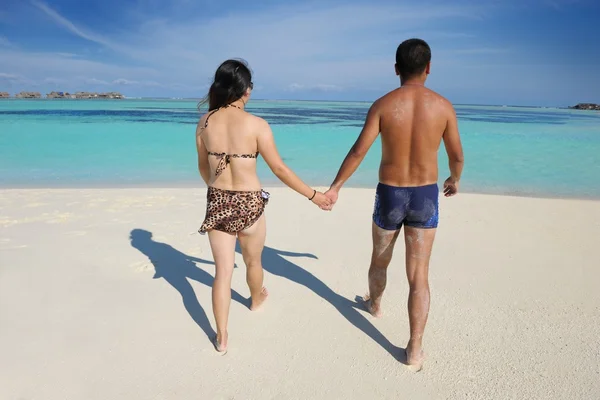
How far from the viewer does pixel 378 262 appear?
301cm

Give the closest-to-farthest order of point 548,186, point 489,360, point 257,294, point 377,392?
point 377,392 < point 489,360 < point 257,294 < point 548,186

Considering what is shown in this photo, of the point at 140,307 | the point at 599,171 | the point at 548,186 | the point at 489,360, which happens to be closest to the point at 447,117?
the point at 489,360

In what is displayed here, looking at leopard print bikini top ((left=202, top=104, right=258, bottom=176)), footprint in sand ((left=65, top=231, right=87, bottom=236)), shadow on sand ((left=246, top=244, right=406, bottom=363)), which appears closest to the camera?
leopard print bikini top ((left=202, top=104, right=258, bottom=176))

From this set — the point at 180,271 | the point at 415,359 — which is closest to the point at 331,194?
the point at 415,359

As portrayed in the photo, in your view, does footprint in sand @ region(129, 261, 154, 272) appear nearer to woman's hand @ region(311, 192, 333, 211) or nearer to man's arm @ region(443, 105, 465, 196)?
woman's hand @ region(311, 192, 333, 211)

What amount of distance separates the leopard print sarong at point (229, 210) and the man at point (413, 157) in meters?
0.72

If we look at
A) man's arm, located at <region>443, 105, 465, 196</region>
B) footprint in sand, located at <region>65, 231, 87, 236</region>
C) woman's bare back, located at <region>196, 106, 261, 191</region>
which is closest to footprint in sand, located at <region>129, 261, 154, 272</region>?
footprint in sand, located at <region>65, 231, 87, 236</region>

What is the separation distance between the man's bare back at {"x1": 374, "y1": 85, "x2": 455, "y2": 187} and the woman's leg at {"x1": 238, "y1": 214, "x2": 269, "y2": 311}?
1.05 m

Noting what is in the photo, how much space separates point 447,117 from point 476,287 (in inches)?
79.9

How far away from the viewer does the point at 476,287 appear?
3820 millimetres

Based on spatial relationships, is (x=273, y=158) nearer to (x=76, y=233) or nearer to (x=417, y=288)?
(x=417, y=288)

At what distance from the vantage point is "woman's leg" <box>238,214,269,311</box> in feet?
9.55

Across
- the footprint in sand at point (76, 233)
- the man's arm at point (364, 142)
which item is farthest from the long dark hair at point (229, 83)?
the footprint in sand at point (76, 233)

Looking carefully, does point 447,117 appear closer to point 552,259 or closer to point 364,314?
point 364,314
